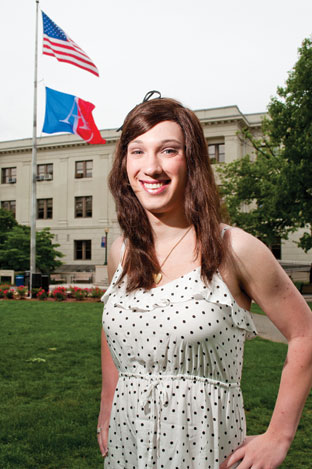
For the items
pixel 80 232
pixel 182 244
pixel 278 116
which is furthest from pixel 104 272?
pixel 182 244

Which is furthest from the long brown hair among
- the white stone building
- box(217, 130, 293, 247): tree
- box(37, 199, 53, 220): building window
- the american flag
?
box(37, 199, 53, 220): building window

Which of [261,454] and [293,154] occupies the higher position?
[293,154]

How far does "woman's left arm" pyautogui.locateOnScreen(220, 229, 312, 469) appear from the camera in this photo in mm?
1702

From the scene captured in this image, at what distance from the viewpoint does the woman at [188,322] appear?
68.9 inches

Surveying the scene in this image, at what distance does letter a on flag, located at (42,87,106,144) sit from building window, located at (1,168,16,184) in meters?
30.2

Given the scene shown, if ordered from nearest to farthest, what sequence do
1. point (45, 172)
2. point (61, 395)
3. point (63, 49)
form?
1. point (61, 395)
2. point (63, 49)
3. point (45, 172)

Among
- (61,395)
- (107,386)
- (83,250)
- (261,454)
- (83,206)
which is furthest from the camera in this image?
(83,206)

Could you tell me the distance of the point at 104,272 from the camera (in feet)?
114

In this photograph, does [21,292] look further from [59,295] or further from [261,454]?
[261,454]

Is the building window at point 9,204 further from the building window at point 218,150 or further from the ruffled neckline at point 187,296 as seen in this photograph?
→ the ruffled neckline at point 187,296

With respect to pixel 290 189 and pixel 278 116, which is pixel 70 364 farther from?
pixel 278 116

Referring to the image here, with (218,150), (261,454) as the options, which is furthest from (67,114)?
(218,150)

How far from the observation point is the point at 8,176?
4812cm

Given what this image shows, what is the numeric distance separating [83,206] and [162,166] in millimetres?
43098
